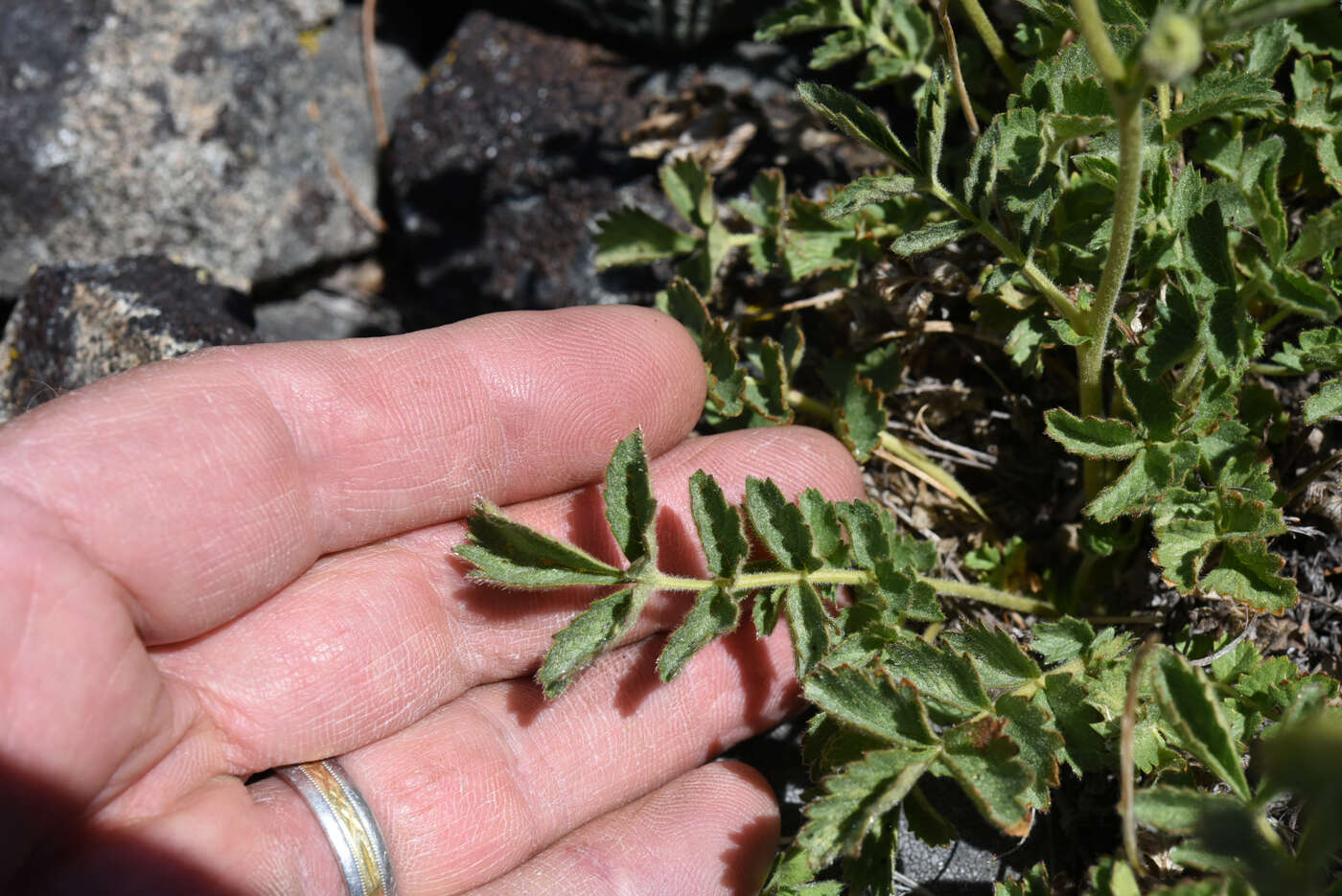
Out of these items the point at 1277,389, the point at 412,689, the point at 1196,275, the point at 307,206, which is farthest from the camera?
the point at 307,206

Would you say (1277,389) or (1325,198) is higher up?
(1325,198)

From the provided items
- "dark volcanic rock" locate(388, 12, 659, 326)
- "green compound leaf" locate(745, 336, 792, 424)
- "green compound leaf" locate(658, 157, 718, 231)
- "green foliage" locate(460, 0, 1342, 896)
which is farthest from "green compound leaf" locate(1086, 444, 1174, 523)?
"dark volcanic rock" locate(388, 12, 659, 326)

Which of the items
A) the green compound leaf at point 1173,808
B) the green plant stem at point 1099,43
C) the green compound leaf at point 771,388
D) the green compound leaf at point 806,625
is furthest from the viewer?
the green compound leaf at point 771,388

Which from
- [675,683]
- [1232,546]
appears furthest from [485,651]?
[1232,546]

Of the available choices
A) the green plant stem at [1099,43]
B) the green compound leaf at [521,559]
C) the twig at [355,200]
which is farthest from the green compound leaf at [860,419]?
the twig at [355,200]

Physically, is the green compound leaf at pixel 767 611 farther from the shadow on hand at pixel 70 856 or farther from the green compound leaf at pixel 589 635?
the shadow on hand at pixel 70 856

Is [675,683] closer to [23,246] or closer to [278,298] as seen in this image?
[278,298]
